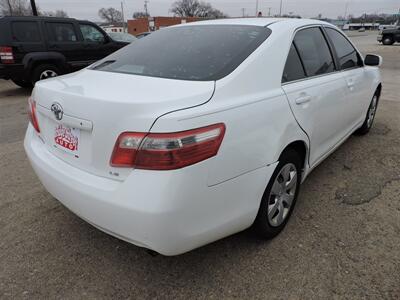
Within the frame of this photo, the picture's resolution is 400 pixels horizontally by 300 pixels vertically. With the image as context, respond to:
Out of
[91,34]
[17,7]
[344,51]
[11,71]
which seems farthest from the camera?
[17,7]

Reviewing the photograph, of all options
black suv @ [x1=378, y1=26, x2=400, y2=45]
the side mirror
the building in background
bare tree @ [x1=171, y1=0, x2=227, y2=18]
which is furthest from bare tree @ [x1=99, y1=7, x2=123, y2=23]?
the side mirror

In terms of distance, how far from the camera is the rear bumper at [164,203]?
63.5 inches

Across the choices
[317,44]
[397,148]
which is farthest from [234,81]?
[397,148]

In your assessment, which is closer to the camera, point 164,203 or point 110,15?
point 164,203

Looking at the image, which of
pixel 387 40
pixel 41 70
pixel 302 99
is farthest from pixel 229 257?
pixel 387 40

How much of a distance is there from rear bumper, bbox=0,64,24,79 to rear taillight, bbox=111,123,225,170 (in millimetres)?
7314

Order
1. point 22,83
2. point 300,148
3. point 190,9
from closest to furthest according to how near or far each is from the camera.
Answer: point 300,148
point 22,83
point 190,9

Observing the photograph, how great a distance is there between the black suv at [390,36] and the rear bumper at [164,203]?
29355mm

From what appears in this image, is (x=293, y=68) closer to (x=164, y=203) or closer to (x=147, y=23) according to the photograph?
(x=164, y=203)

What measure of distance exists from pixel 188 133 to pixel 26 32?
309 inches

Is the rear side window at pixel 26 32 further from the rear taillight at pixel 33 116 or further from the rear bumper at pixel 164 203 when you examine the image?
the rear bumper at pixel 164 203

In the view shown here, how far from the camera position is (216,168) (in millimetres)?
1743

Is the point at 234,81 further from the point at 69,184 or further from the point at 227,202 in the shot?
the point at 69,184

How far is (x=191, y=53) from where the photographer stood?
237 cm
